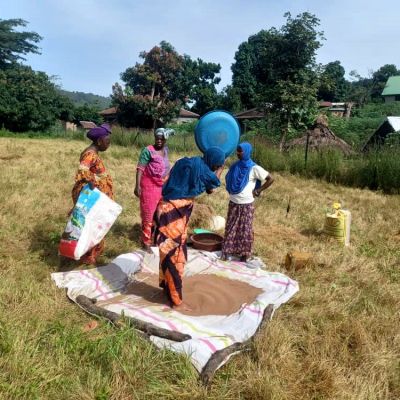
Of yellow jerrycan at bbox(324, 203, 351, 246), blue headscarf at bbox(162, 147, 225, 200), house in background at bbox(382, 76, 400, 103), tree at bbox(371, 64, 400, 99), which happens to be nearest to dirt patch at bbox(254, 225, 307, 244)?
yellow jerrycan at bbox(324, 203, 351, 246)

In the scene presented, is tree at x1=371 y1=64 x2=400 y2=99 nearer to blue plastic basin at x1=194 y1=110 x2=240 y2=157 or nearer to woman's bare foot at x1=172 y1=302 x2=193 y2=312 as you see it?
blue plastic basin at x1=194 y1=110 x2=240 y2=157

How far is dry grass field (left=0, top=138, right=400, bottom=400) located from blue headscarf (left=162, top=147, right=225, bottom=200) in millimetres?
1219

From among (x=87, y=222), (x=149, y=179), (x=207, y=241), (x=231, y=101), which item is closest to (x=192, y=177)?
(x=87, y=222)

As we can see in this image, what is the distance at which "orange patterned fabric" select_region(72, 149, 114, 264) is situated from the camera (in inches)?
171

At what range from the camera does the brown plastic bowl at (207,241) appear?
17.5 ft

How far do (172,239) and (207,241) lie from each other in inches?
77.9

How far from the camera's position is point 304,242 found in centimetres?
598

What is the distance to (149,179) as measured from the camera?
17.3ft

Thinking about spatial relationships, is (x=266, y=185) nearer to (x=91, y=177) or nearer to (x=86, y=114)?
(x=91, y=177)

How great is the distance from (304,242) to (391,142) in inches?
305

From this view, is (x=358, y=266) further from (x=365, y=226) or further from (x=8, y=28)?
(x=8, y=28)

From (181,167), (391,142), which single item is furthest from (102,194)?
(391,142)

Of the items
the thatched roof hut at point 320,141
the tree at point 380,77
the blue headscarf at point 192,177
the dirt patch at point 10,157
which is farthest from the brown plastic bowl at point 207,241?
the tree at point 380,77

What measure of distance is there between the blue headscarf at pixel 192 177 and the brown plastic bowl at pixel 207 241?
1830mm
